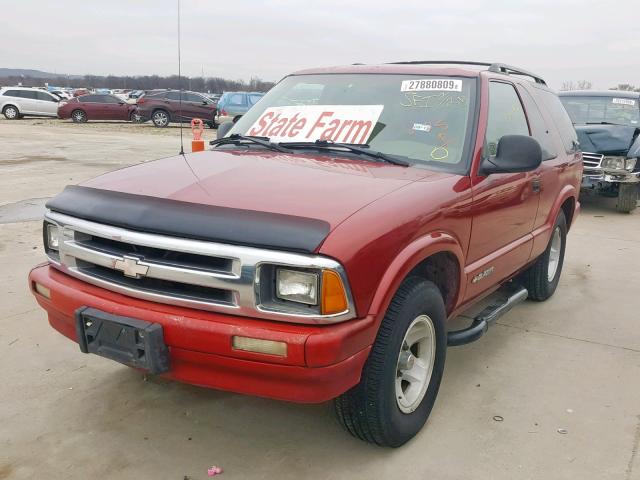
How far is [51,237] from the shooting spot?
9.45 feet

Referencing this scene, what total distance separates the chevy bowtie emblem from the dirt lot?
90cm

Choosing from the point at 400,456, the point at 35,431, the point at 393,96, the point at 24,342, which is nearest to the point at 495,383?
the point at 400,456

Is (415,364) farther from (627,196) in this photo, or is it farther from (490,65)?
(627,196)

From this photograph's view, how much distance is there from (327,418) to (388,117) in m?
1.72

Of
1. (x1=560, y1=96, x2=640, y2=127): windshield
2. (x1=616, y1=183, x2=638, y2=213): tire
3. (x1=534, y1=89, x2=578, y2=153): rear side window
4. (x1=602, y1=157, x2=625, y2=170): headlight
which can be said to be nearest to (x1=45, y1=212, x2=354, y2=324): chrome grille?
(x1=534, y1=89, x2=578, y2=153): rear side window

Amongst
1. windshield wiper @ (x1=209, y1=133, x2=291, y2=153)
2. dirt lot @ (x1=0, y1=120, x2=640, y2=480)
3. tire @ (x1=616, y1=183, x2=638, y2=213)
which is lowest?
dirt lot @ (x1=0, y1=120, x2=640, y2=480)

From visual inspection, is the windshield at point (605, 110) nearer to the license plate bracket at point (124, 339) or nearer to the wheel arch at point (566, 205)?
the wheel arch at point (566, 205)

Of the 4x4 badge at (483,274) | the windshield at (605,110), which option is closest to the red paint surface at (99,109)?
the windshield at (605,110)

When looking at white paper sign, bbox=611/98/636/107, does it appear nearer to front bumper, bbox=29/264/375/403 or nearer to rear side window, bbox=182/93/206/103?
front bumper, bbox=29/264/375/403

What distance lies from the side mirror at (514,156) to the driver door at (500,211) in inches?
3.2

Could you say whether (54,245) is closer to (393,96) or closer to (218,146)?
(218,146)

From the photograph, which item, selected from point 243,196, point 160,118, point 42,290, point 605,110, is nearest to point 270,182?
point 243,196

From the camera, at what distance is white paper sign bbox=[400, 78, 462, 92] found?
11.6 feet

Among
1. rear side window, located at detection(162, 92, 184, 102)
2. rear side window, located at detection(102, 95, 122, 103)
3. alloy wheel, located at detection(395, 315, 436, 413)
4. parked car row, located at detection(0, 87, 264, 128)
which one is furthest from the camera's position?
rear side window, located at detection(102, 95, 122, 103)
